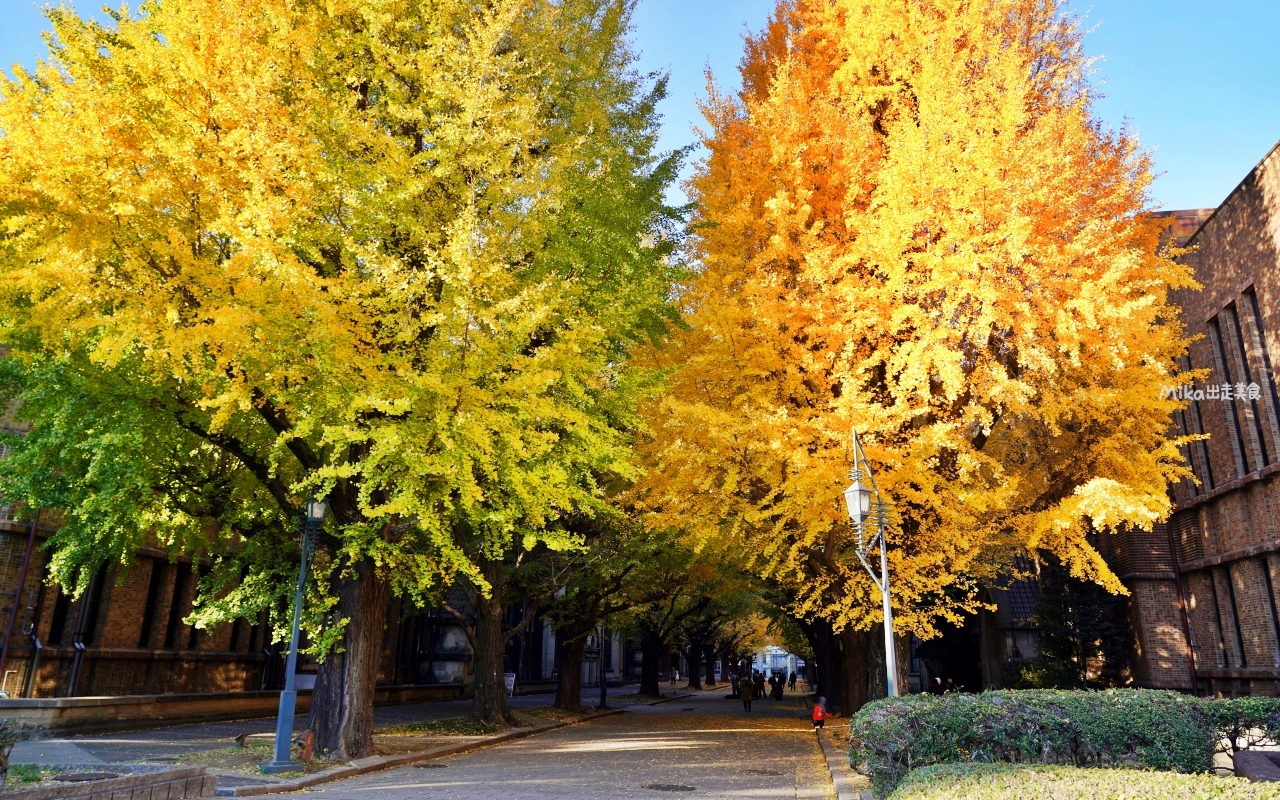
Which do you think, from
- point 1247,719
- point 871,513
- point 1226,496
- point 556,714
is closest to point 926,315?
point 871,513

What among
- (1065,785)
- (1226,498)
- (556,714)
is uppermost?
(1226,498)

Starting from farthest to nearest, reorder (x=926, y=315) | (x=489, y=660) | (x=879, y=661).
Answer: (x=489, y=660) < (x=879, y=661) < (x=926, y=315)

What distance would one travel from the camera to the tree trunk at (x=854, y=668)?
20.5m

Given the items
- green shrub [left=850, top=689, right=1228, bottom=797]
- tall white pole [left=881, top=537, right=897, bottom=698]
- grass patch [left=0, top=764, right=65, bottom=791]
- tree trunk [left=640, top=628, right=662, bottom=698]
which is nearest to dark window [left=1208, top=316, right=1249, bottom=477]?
green shrub [left=850, top=689, right=1228, bottom=797]

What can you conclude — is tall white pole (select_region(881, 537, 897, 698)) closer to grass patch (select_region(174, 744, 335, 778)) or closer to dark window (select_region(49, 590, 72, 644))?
grass patch (select_region(174, 744, 335, 778))

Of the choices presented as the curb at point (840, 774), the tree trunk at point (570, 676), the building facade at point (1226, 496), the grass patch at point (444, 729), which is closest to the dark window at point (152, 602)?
the grass patch at point (444, 729)

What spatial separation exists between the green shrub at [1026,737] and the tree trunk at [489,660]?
12.4 meters

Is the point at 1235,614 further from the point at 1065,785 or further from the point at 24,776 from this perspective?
the point at 24,776

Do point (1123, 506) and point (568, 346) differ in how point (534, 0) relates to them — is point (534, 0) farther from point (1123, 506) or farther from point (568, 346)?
point (1123, 506)

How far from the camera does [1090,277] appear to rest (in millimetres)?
11516

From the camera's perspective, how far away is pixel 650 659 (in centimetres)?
4006

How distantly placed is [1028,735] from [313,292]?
9.94 meters

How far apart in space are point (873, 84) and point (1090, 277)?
5545 mm

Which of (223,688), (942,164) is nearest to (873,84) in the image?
(942,164)
